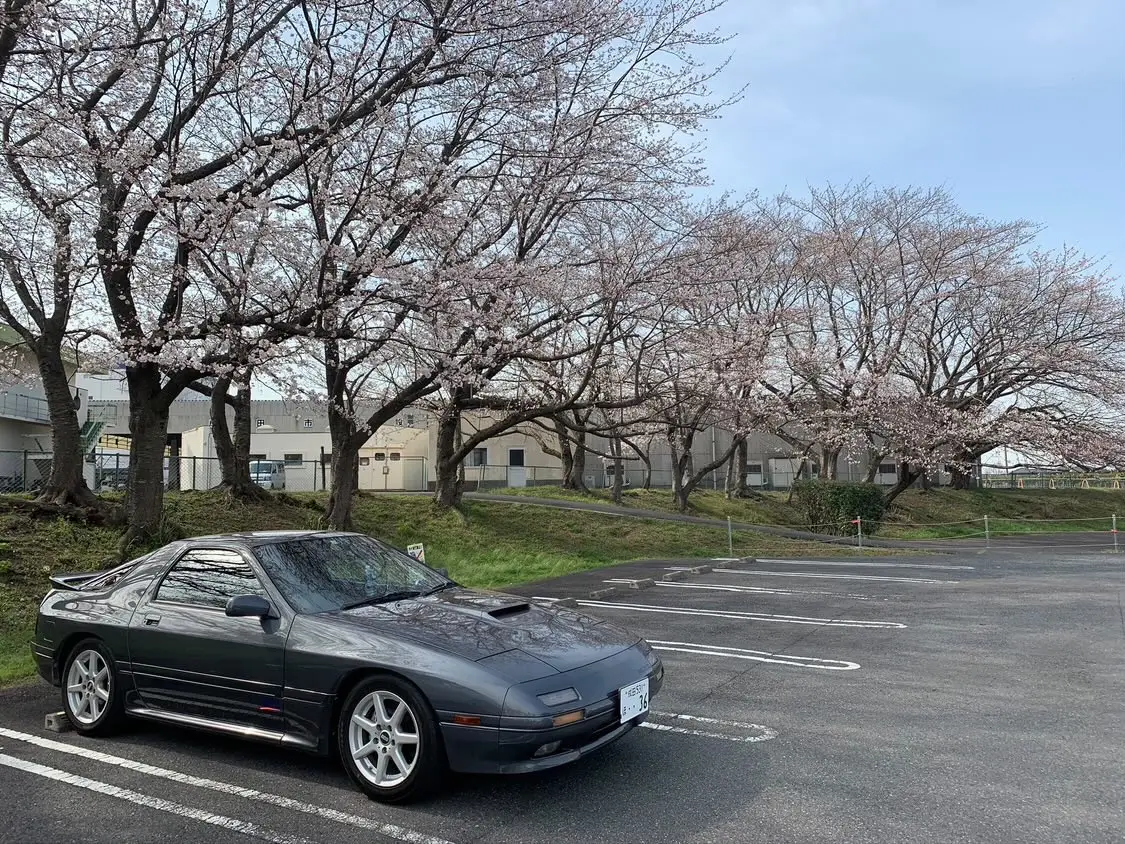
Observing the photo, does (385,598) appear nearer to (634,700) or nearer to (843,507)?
(634,700)

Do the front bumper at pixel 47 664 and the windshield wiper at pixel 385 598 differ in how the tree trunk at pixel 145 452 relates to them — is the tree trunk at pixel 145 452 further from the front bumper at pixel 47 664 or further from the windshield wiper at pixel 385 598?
the windshield wiper at pixel 385 598

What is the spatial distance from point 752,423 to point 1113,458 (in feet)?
53.3

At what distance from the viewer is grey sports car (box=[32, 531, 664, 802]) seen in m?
3.83

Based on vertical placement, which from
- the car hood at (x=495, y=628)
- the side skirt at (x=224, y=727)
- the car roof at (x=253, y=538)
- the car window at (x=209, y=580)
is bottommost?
the side skirt at (x=224, y=727)

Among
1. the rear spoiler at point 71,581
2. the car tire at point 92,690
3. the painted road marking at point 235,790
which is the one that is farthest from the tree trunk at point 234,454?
the painted road marking at point 235,790

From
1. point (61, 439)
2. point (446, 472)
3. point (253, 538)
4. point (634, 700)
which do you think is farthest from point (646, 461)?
point (634, 700)

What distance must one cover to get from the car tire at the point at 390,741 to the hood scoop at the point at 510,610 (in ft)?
2.65

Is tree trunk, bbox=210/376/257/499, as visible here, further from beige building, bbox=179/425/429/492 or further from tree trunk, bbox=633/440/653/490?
beige building, bbox=179/425/429/492

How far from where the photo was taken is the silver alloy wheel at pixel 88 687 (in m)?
5.11

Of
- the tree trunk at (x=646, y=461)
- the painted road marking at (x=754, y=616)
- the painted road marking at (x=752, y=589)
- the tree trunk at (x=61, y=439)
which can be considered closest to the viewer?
the painted road marking at (x=754, y=616)

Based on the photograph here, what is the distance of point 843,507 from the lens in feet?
79.2

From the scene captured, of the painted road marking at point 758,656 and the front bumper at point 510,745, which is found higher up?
the front bumper at point 510,745

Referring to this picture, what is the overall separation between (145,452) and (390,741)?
1082cm

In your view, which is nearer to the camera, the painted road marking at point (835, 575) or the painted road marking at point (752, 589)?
the painted road marking at point (752, 589)
